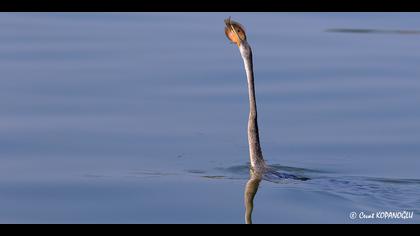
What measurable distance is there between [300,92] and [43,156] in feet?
12.0

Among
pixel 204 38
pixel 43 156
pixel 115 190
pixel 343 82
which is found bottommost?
pixel 115 190

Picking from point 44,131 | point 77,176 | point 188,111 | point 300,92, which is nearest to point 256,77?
A: point 300,92

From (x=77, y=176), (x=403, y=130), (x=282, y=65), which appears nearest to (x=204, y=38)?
(x=282, y=65)

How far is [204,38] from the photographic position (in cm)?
1594

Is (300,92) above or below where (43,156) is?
above

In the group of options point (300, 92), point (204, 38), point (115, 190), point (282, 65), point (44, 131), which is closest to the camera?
point (115, 190)

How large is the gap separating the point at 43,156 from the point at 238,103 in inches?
112

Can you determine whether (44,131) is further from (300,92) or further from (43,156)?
(300,92)

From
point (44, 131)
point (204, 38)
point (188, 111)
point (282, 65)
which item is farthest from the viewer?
point (204, 38)

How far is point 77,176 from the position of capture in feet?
33.0

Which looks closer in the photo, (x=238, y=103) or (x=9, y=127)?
(x=9, y=127)

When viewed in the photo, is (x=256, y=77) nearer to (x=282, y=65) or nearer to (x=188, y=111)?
(x=282, y=65)

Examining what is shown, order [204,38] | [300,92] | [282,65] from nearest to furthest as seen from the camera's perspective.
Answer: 1. [300,92]
2. [282,65]
3. [204,38]

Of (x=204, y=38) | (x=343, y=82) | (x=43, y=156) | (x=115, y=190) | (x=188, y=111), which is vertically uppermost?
(x=204, y=38)
